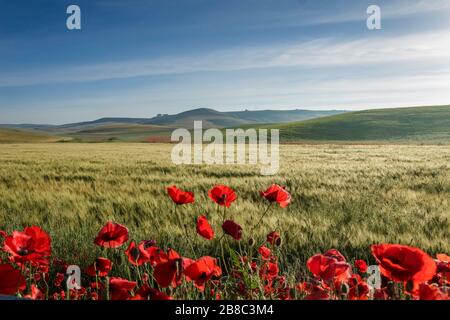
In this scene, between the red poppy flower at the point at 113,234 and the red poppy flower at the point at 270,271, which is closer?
the red poppy flower at the point at 113,234

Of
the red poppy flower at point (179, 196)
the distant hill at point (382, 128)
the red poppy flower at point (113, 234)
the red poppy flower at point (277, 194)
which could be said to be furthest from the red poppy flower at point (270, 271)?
the distant hill at point (382, 128)

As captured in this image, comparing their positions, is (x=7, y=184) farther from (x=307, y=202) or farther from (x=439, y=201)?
(x=439, y=201)

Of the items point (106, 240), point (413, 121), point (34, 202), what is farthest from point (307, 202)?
point (413, 121)

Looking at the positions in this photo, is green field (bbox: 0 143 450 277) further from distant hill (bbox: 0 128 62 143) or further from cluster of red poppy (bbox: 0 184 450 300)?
distant hill (bbox: 0 128 62 143)

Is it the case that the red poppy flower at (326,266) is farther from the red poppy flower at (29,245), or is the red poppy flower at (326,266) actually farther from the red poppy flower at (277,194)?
the red poppy flower at (29,245)

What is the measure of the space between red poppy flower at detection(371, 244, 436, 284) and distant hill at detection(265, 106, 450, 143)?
57.5 meters

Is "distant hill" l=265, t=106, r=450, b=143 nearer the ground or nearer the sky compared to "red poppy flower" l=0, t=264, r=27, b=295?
nearer the sky

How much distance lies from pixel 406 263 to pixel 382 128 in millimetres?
70888

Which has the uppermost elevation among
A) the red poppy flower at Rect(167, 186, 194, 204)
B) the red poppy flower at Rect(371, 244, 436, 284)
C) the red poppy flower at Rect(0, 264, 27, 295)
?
the red poppy flower at Rect(167, 186, 194, 204)

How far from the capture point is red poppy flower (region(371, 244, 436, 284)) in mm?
1016

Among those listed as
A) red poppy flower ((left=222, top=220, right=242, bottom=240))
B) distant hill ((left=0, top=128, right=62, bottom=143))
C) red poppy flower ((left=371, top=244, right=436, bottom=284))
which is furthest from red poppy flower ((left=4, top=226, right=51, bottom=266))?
distant hill ((left=0, top=128, right=62, bottom=143))

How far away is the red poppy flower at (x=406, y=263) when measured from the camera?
3.33 feet

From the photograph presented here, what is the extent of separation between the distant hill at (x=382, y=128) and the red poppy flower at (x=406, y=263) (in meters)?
57.5
